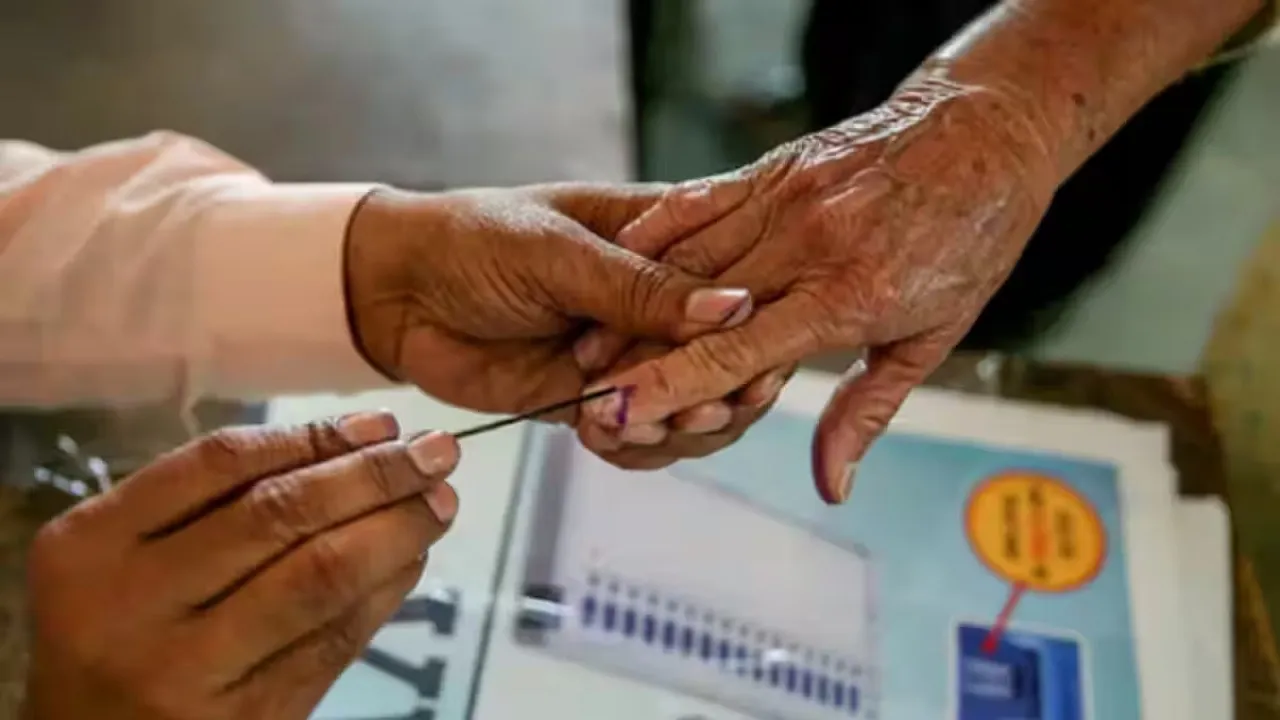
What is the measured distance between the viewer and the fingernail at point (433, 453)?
1.77ft

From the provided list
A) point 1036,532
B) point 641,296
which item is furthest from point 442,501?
point 1036,532

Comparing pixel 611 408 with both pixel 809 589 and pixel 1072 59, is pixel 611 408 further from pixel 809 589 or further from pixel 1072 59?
pixel 1072 59

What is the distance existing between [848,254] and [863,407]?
8cm

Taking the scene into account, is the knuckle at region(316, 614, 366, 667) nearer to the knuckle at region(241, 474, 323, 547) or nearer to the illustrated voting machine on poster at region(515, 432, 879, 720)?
the knuckle at region(241, 474, 323, 547)

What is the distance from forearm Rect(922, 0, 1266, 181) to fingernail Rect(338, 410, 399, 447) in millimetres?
345

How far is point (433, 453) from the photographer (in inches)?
21.4

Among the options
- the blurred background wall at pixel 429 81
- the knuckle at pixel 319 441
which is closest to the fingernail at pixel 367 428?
the knuckle at pixel 319 441

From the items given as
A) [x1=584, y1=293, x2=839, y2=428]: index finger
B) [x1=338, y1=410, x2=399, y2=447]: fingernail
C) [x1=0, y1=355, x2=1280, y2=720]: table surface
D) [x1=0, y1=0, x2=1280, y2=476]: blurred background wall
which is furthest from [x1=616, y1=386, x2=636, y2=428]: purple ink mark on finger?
[x1=0, y1=0, x2=1280, y2=476]: blurred background wall

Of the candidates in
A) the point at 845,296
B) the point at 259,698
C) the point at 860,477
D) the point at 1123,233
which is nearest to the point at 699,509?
the point at 860,477

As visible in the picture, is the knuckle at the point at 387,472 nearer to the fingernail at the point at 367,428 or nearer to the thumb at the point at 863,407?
the fingernail at the point at 367,428

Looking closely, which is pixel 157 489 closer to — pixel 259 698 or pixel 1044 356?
pixel 259 698

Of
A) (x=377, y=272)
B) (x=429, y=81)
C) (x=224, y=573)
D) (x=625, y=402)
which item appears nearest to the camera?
(x=224, y=573)

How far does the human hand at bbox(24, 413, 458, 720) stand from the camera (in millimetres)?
500

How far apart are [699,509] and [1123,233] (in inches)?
19.3
